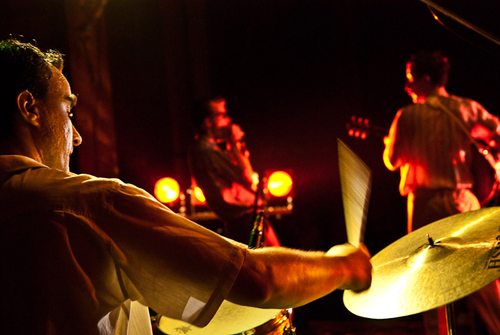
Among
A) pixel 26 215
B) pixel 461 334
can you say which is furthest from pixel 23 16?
pixel 461 334

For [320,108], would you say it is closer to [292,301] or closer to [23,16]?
[23,16]

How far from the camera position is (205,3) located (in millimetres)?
7039

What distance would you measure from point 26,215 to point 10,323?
7.5 inches

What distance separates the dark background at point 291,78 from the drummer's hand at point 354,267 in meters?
3.98

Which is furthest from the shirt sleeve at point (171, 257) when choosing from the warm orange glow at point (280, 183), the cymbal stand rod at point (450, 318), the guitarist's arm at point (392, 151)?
the warm orange glow at point (280, 183)

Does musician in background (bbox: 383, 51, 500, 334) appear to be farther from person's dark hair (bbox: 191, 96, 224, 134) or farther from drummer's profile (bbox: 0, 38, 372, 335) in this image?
drummer's profile (bbox: 0, 38, 372, 335)

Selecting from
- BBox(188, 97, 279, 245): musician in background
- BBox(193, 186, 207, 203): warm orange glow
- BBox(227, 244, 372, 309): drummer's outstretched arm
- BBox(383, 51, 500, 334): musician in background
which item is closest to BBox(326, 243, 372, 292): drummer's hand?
BBox(227, 244, 372, 309): drummer's outstretched arm

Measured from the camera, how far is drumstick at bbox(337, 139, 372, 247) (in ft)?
4.40

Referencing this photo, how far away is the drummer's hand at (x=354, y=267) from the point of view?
1000 mm

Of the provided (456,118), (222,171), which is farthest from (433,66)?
(222,171)

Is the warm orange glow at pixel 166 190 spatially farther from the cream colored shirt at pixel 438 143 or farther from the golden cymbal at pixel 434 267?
the golden cymbal at pixel 434 267

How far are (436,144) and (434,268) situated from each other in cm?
201

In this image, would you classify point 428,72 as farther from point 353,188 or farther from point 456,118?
point 353,188

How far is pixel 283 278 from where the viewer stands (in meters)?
0.86
